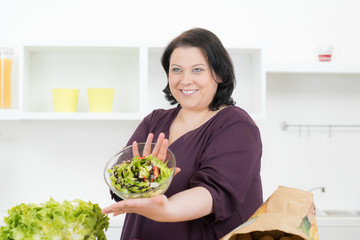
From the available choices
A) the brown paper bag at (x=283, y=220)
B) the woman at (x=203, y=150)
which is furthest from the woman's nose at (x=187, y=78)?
the brown paper bag at (x=283, y=220)

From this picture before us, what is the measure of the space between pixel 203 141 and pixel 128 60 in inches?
58.6

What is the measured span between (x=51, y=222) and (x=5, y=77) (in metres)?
1.63

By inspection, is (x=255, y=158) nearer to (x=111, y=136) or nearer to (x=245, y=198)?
(x=245, y=198)

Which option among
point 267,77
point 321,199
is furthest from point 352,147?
point 267,77

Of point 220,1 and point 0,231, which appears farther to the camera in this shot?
point 220,1

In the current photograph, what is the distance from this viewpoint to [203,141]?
135cm

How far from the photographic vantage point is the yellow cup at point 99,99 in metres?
2.45

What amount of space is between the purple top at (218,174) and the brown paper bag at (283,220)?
6.0 inches

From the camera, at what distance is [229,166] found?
122 cm

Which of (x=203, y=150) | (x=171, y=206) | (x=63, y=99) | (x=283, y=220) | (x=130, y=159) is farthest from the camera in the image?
(x=63, y=99)

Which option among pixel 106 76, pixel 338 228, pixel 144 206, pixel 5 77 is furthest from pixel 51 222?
pixel 338 228

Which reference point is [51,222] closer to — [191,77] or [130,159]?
[130,159]

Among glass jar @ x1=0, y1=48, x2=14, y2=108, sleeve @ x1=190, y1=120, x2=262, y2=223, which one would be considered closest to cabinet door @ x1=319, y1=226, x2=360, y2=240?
sleeve @ x1=190, y1=120, x2=262, y2=223

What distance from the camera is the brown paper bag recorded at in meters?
0.94
